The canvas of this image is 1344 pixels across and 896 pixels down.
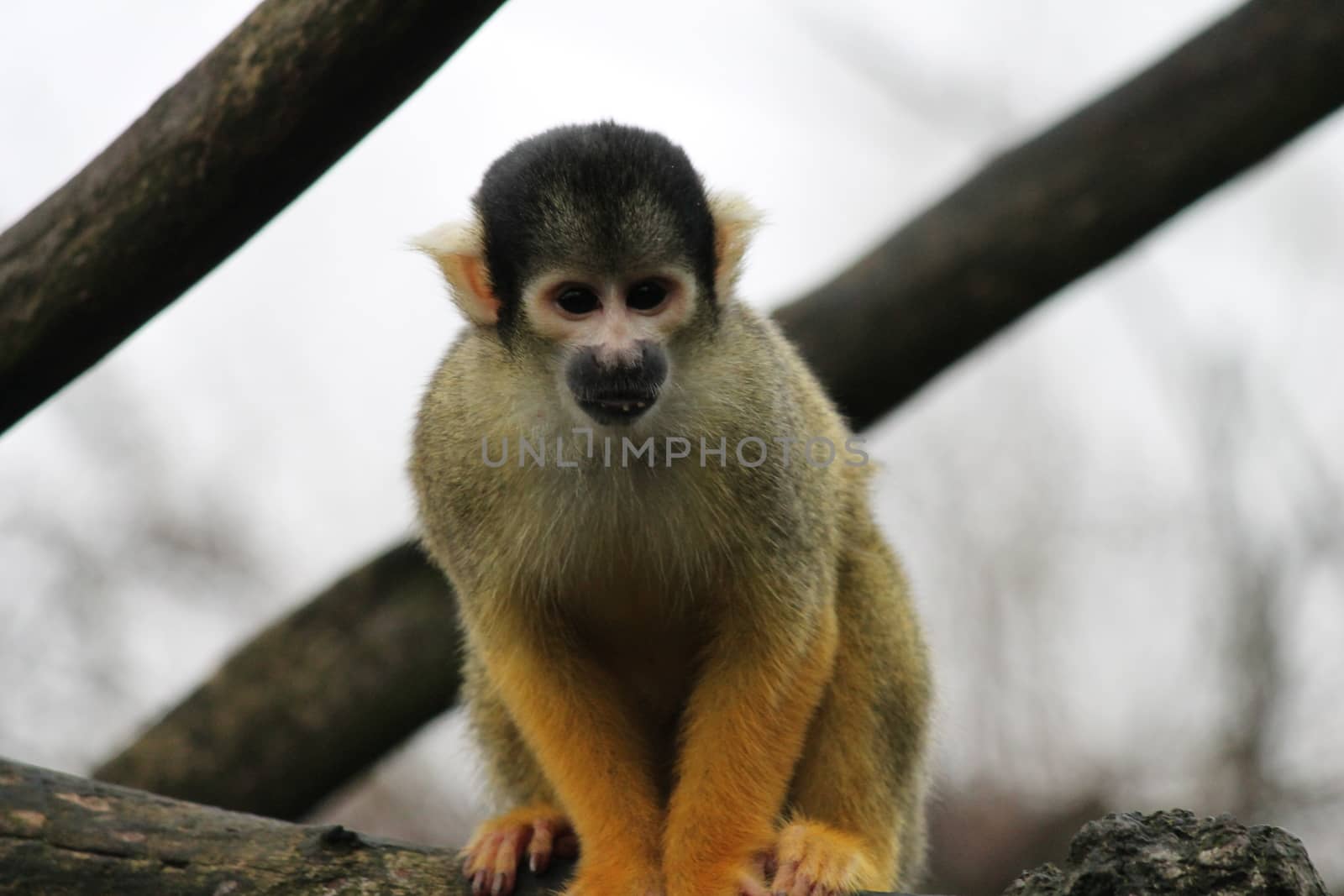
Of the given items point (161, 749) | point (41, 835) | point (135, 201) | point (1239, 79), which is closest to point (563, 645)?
point (41, 835)

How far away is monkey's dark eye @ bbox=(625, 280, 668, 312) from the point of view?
2.88 meters

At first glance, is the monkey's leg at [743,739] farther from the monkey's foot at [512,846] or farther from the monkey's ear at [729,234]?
the monkey's ear at [729,234]

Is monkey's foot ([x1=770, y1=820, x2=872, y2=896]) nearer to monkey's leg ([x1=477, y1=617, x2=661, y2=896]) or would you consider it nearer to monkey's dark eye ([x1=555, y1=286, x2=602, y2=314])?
monkey's leg ([x1=477, y1=617, x2=661, y2=896])

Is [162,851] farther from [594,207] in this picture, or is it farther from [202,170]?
[594,207]

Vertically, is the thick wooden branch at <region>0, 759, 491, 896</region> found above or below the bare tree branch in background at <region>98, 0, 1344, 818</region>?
below

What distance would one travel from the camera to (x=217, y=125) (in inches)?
115

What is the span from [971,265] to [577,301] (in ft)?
7.76

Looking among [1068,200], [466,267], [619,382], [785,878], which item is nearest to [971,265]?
[1068,200]

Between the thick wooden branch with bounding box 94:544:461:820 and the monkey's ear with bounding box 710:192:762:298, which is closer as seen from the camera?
the monkey's ear with bounding box 710:192:762:298

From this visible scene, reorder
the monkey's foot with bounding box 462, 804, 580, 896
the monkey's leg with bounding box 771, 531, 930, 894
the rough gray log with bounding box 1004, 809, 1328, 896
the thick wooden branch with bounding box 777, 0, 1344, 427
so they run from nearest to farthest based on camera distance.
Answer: the rough gray log with bounding box 1004, 809, 1328, 896 < the monkey's foot with bounding box 462, 804, 580, 896 < the monkey's leg with bounding box 771, 531, 930, 894 < the thick wooden branch with bounding box 777, 0, 1344, 427

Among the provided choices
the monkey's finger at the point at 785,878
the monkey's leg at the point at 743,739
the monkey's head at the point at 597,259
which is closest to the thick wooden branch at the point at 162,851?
the monkey's leg at the point at 743,739

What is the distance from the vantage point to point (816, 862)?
2.96m

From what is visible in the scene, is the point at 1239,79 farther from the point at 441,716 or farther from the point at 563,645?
the point at 441,716

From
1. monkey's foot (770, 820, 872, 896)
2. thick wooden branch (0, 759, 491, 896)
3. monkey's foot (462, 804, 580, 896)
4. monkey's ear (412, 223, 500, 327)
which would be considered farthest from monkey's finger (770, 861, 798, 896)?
monkey's ear (412, 223, 500, 327)
